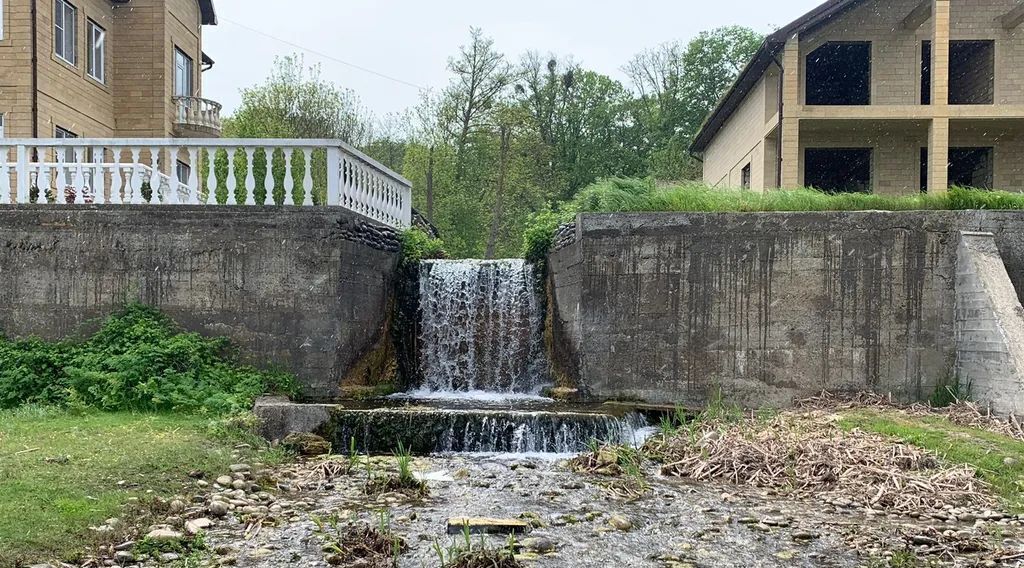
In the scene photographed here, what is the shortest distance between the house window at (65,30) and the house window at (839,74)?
15842mm

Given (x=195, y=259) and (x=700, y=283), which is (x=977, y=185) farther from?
(x=195, y=259)

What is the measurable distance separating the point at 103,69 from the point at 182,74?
2559mm

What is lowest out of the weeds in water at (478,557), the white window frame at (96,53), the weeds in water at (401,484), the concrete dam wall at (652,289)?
the weeds in water at (401,484)

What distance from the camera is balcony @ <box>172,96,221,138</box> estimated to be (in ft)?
68.2

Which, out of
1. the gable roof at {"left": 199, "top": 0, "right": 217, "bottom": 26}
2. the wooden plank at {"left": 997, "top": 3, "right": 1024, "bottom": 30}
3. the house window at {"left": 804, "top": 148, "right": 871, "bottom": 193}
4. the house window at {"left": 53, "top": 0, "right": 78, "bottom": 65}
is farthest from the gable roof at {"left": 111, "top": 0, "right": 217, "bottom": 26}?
the wooden plank at {"left": 997, "top": 3, "right": 1024, "bottom": 30}

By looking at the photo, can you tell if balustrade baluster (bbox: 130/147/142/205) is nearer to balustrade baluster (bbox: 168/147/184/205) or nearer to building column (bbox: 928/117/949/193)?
balustrade baluster (bbox: 168/147/184/205)

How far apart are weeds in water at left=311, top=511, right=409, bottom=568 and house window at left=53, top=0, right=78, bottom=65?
15096mm

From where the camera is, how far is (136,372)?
10.0 metres

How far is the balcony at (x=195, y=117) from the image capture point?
818 inches

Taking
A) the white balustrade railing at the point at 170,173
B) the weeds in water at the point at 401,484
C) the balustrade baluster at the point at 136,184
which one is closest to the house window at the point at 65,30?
the white balustrade railing at the point at 170,173

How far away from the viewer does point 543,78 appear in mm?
38156

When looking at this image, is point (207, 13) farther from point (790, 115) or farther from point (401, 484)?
point (401, 484)

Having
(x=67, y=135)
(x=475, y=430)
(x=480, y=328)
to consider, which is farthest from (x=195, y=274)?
(x=67, y=135)

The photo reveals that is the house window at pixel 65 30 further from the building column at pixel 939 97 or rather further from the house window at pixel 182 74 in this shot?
the building column at pixel 939 97
